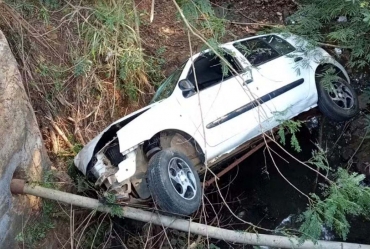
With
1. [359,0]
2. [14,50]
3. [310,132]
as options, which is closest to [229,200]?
[310,132]

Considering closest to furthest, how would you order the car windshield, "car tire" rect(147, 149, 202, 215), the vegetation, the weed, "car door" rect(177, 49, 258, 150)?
"car tire" rect(147, 149, 202, 215) → the weed → "car door" rect(177, 49, 258, 150) → the car windshield → the vegetation

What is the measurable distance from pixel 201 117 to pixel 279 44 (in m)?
1.82

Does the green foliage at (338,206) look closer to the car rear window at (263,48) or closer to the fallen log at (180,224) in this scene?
the fallen log at (180,224)

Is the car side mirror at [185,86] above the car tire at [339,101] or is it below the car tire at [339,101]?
above

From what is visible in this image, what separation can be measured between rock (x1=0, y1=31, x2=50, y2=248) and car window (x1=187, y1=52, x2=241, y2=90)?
1.86 meters

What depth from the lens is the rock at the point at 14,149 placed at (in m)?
4.72

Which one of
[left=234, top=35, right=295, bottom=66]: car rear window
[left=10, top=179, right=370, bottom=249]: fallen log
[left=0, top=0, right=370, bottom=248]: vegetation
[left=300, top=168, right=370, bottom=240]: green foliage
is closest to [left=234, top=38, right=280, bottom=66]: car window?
[left=234, top=35, right=295, bottom=66]: car rear window

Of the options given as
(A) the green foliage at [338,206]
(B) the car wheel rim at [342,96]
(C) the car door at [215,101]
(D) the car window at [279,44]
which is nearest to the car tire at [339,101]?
(B) the car wheel rim at [342,96]

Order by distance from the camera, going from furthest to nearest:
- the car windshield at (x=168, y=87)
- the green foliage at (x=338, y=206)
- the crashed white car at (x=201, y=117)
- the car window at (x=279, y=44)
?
the car window at (x=279, y=44), the car windshield at (x=168, y=87), the crashed white car at (x=201, y=117), the green foliage at (x=338, y=206)

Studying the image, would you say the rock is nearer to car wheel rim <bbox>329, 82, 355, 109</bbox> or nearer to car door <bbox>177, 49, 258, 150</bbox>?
car door <bbox>177, 49, 258, 150</bbox>

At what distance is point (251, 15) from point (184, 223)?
167 inches

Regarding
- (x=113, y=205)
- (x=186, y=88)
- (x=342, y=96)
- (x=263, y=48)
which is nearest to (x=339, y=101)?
(x=342, y=96)

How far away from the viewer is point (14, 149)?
15.9ft

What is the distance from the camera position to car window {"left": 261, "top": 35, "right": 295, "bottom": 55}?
6191 mm
